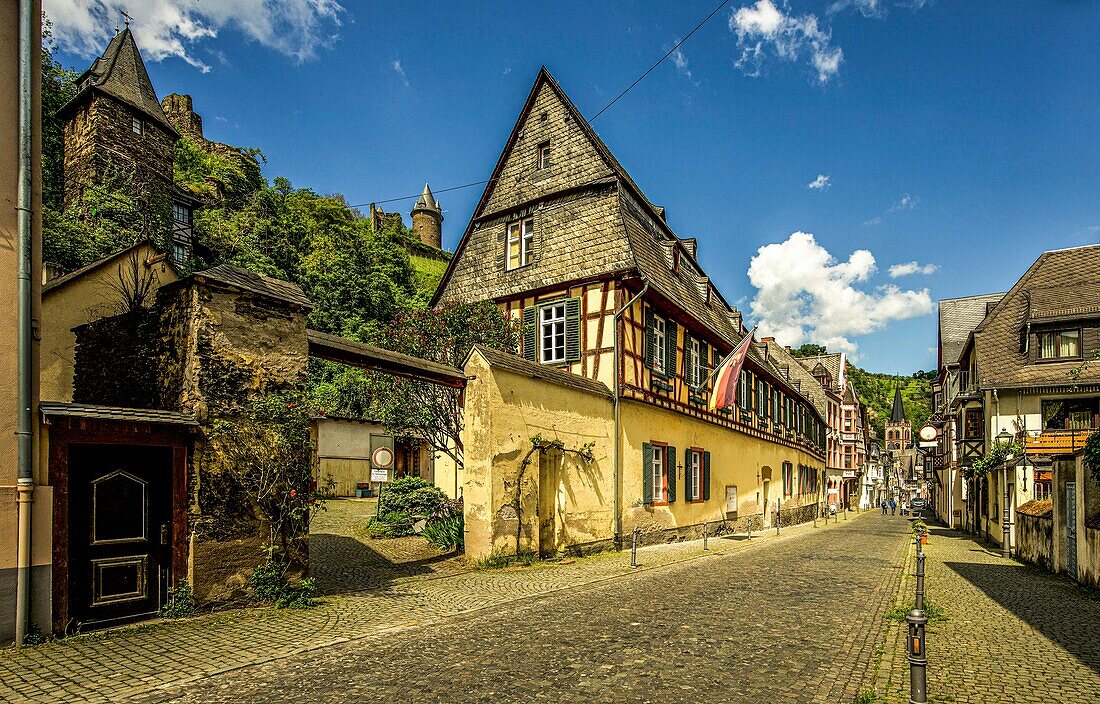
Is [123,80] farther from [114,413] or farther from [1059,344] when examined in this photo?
[1059,344]

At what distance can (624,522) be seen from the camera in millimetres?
16953

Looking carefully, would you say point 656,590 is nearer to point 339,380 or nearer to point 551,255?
point 551,255

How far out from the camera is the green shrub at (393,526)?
16.4 metres

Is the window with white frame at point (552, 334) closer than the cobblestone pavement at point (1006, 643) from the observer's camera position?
No

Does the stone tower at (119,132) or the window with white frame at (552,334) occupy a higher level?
the stone tower at (119,132)

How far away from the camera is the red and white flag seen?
781 inches

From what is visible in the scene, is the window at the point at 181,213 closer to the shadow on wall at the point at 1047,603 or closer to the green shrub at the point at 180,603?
the green shrub at the point at 180,603

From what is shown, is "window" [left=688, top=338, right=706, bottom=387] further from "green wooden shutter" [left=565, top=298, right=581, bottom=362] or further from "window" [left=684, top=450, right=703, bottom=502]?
"green wooden shutter" [left=565, top=298, right=581, bottom=362]

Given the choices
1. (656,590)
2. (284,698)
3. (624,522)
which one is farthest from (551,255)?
(284,698)

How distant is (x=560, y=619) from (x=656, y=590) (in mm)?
2896

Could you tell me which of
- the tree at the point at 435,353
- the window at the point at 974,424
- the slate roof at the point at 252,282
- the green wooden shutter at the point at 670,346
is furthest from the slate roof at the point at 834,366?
the slate roof at the point at 252,282

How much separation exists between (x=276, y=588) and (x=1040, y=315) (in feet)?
92.2

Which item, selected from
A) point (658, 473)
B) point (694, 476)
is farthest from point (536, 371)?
point (694, 476)

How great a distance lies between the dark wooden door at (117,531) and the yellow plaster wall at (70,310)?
4014mm
